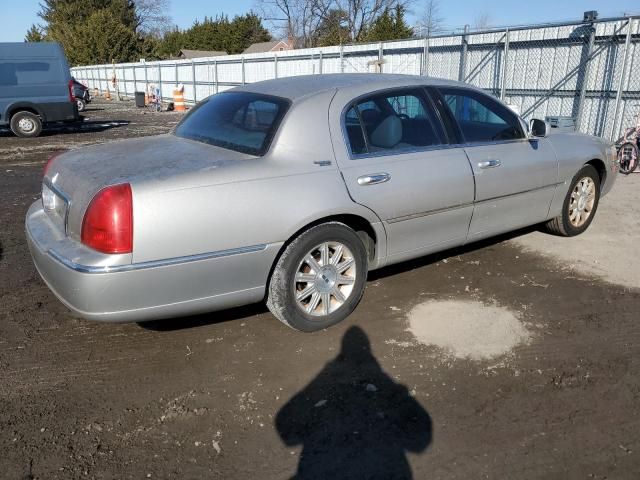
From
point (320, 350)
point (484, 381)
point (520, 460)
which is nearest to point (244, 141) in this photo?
point (320, 350)

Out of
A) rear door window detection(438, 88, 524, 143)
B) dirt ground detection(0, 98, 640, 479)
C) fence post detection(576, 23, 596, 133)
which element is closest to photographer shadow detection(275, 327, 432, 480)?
dirt ground detection(0, 98, 640, 479)

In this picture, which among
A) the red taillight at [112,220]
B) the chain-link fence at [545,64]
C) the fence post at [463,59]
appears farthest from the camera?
the fence post at [463,59]

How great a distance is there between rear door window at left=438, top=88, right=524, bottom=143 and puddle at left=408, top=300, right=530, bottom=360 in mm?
1339

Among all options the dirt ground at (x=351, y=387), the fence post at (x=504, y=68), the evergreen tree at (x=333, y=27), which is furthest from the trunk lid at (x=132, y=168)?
the evergreen tree at (x=333, y=27)

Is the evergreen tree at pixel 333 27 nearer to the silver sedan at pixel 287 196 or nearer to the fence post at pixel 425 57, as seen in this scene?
the fence post at pixel 425 57

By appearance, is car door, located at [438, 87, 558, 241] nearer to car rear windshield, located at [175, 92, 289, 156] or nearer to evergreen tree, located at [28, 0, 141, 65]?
car rear windshield, located at [175, 92, 289, 156]

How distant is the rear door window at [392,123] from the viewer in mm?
3742

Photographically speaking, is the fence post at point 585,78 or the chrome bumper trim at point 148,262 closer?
the chrome bumper trim at point 148,262

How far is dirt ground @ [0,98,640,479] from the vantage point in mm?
2492

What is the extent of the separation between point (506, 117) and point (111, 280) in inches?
137

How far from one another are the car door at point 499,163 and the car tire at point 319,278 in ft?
4.09

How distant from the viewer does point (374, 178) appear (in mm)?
3658

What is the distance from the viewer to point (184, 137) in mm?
4117

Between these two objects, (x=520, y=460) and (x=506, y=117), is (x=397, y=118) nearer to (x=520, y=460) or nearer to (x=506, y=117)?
(x=506, y=117)
